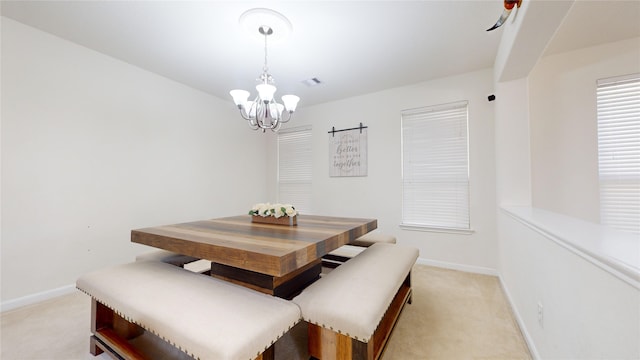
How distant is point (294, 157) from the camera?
15.3 ft

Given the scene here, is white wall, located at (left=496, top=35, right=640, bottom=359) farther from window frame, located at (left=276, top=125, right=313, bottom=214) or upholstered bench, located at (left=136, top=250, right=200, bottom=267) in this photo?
window frame, located at (left=276, top=125, right=313, bottom=214)

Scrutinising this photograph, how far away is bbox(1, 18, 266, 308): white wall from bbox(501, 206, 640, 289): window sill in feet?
12.9

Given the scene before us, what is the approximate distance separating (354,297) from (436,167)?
268 cm

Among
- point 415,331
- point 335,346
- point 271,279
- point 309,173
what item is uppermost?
point 309,173

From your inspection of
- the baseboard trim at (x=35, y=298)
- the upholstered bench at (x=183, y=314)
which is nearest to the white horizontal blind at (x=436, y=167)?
the upholstered bench at (x=183, y=314)

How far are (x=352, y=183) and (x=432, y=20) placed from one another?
96.2 inches

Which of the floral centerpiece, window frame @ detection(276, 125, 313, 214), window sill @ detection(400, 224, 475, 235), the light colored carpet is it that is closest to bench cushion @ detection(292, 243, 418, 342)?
the light colored carpet

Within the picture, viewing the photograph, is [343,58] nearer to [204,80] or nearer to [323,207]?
[204,80]

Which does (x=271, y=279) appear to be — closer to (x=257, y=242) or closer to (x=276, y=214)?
(x=257, y=242)

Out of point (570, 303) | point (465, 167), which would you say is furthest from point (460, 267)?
point (570, 303)

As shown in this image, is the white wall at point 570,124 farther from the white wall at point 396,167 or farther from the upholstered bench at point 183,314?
the upholstered bench at point 183,314

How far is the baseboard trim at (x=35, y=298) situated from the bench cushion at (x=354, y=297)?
2.75 meters

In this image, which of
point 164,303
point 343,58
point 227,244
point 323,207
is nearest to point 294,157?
point 323,207

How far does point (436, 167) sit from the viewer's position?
3.37m
